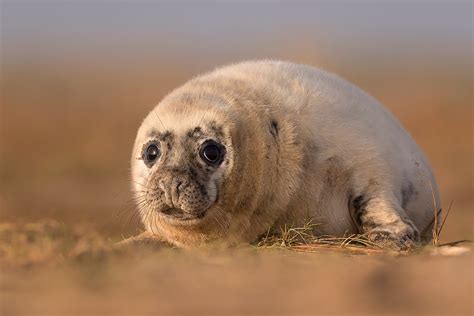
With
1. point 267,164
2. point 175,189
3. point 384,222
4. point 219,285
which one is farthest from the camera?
point 384,222

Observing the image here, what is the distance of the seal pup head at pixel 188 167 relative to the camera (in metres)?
5.15

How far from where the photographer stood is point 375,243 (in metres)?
5.44

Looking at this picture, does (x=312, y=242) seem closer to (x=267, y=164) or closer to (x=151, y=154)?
(x=267, y=164)

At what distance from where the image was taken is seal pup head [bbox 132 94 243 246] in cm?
515

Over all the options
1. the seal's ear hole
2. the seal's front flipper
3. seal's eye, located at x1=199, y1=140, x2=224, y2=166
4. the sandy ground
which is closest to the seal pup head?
seal's eye, located at x1=199, y1=140, x2=224, y2=166

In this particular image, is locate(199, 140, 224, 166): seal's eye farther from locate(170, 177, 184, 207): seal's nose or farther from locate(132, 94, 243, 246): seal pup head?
locate(170, 177, 184, 207): seal's nose

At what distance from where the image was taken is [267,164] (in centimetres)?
547

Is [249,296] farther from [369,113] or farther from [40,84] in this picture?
[40,84]

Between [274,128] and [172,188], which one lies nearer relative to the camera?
[172,188]

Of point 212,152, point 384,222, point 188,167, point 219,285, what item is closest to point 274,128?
point 212,152

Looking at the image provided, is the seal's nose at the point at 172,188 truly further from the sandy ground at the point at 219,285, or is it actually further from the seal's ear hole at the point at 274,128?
the seal's ear hole at the point at 274,128

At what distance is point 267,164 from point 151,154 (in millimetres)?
769

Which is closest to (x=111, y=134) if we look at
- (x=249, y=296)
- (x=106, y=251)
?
(x=106, y=251)

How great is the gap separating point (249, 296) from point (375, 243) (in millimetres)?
2139
